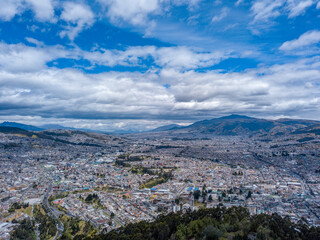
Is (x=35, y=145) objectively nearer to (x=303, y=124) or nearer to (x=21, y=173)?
(x=21, y=173)

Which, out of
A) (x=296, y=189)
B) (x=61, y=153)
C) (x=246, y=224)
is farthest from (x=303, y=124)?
(x=246, y=224)

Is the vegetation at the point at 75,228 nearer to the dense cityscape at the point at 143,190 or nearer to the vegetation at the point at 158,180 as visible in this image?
the dense cityscape at the point at 143,190

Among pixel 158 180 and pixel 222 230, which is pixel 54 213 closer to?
pixel 158 180

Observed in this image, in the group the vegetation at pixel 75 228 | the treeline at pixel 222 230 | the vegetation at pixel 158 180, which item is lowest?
the vegetation at pixel 158 180

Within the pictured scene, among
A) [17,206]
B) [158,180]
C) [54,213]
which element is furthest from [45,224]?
[158,180]

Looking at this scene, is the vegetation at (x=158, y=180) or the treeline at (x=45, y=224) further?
the vegetation at (x=158, y=180)

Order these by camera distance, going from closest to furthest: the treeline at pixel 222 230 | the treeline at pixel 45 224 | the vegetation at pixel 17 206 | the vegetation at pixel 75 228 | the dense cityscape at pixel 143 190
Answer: the treeline at pixel 222 230
the vegetation at pixel 75 228
the treeline at pixel 45 224
the dense cityscape at pixel 143 190
the vegetation at pixel 17 206

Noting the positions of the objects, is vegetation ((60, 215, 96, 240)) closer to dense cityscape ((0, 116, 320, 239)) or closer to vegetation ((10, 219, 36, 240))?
dense cityscape ((0, 116, 320, 239))

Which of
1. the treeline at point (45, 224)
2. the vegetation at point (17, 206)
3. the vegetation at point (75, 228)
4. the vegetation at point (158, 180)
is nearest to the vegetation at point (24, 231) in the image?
the treeline at point (45, 224)

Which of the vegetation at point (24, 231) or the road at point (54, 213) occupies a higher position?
the vegetation at point (24, 231)

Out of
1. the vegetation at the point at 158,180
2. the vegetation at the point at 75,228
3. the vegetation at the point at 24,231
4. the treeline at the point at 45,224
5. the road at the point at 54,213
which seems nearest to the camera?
the vegetation at the point at 24,231
